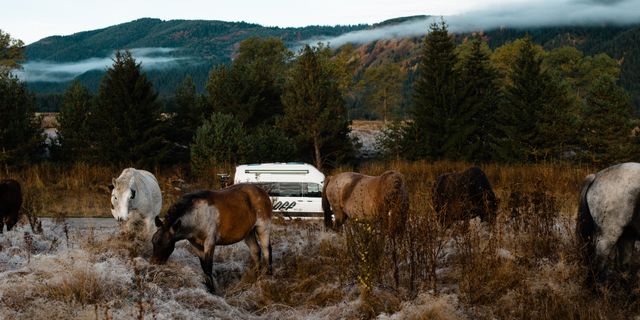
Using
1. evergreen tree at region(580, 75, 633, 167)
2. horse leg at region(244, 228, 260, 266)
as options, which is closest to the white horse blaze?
horse leg at region(244, 228, 260, 266)

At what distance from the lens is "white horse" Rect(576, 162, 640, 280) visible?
6.16 metres

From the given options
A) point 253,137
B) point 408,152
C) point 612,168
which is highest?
point 612,168

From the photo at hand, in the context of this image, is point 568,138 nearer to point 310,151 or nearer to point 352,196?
point 310,151

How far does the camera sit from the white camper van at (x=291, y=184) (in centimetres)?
1650

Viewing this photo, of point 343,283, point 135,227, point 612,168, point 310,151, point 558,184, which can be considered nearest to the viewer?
point 612,168

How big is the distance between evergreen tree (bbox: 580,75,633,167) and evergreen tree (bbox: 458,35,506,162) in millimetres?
4839

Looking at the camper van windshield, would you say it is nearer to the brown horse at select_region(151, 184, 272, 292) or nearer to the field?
the field

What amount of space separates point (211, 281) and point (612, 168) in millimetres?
5398

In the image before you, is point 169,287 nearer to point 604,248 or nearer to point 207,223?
point 207,223

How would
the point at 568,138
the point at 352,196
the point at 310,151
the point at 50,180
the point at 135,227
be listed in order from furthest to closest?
the point at 310,151, the point at 568,138, the point at 50,180, the point at 352,196, the point at 135,227

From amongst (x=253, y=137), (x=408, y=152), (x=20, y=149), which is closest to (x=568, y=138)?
(x=408, y=152)

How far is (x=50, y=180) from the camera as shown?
2519 centimetres

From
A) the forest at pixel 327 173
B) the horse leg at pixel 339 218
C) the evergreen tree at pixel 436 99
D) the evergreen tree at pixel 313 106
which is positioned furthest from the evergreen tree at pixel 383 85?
the horse leg at pixel 339 218

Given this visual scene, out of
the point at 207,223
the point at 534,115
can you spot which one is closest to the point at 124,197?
the point at 207,223
